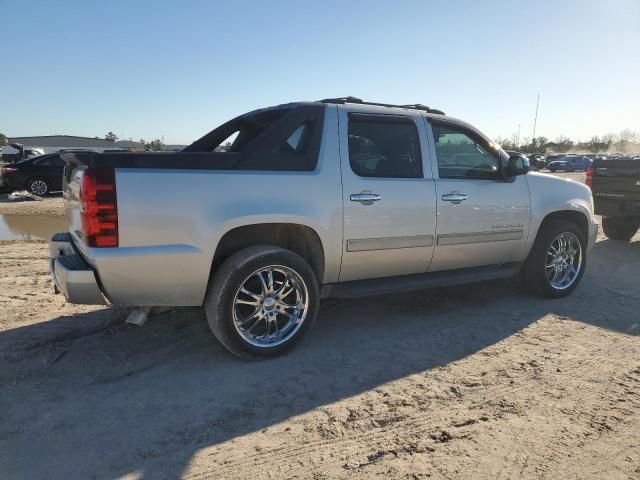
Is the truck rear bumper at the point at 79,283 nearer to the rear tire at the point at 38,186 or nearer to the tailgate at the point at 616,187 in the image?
the tailgate at the point at 616,187

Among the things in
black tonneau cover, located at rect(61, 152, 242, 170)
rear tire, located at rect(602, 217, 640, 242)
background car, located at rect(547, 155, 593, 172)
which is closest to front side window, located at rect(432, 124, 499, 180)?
black tonneau cover, located at rect(61, 152, 242, 170)

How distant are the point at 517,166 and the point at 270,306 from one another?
9.11ft

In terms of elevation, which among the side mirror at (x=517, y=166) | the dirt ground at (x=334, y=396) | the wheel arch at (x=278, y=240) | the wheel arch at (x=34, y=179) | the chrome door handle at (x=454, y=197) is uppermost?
the side mirror at (x=517, y=166)

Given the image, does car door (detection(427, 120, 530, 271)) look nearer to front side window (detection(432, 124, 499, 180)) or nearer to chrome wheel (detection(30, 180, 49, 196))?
front side window (detection(432, 124, 499, 180))

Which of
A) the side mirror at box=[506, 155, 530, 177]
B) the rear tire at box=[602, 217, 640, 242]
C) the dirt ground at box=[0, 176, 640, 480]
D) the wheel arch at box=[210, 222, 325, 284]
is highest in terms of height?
the side mirror at box=[506, 155, 530, 177]

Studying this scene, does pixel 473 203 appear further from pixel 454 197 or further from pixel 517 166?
pixel 517 166

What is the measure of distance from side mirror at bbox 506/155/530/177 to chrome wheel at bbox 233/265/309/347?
2.43 metres

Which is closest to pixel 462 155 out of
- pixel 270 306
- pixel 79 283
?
pixel 270 306

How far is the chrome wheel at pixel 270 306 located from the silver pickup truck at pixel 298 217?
0.01 m

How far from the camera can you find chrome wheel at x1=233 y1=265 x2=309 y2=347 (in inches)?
145

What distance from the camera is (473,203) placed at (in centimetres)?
457

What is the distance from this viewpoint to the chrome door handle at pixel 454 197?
4.40m

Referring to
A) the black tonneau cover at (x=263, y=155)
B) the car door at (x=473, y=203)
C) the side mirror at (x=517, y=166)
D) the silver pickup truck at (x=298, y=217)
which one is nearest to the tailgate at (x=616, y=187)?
the silver pickup truck at (x=298, y=217)

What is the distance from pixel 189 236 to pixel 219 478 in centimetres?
157
